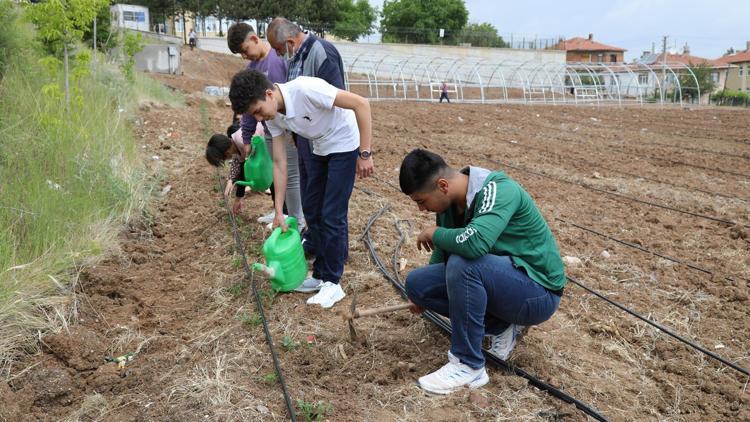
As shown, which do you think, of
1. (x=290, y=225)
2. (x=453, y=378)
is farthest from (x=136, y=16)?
(x=453, y=378)

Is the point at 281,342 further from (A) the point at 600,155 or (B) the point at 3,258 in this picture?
(A) the point at 600,155

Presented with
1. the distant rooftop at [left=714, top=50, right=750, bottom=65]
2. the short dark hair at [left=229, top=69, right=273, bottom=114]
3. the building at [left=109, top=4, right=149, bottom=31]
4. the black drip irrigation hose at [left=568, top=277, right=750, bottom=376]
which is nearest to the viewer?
the short dark hair at [left=229, top=69, right=273, bottom=114]

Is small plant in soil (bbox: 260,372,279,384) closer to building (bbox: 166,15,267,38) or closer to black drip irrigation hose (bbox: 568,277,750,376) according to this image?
black drip irrigation hose (bbox: 568,277,750,376)

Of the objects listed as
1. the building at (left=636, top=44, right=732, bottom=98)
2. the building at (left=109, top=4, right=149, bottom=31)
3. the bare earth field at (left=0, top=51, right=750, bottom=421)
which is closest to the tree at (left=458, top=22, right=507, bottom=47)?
the building at (left=636, top=44, right=732, bottom=98)

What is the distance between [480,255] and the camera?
2301mm

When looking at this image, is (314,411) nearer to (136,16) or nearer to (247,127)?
(247,127)

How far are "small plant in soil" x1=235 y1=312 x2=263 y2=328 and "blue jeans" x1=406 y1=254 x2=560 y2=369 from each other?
46.2 inches

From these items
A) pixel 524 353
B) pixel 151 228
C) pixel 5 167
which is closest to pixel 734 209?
pixel 524 353

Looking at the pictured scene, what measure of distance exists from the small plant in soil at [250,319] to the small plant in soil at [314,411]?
0.86 m

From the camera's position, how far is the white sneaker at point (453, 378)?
98.9 inches

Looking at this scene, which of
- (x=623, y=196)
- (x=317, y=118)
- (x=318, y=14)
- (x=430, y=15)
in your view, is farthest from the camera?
(x=430, y=15)

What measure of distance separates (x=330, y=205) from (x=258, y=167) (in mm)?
1148

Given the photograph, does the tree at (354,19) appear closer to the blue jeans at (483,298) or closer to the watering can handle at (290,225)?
the watering can handle at (290,225)

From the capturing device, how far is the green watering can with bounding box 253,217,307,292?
3.33 m
